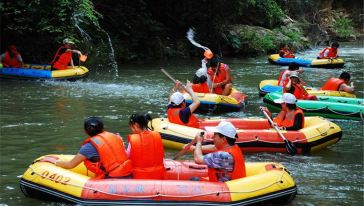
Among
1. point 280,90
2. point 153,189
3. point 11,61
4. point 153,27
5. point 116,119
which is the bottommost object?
point 116,119

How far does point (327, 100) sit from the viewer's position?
11.2m

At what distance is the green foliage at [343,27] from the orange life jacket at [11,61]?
24.0 metres

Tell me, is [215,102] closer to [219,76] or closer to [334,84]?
[219,76]

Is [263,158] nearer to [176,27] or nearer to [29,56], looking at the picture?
[29,56]

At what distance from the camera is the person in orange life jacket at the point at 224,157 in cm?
560

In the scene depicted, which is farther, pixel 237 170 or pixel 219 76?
pixel 219 76

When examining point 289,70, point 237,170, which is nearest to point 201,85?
point 289,70

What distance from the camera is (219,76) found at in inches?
468

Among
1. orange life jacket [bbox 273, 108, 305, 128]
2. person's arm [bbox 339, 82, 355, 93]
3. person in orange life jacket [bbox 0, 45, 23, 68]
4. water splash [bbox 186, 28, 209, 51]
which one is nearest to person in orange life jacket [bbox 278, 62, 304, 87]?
person's arm [bbox 339, 82, 355, 93]

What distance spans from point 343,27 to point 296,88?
26450mm

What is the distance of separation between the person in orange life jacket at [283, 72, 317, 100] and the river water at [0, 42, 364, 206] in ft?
2.69

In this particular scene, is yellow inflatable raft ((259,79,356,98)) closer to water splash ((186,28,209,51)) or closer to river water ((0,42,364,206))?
river water ((0,42,364,206))

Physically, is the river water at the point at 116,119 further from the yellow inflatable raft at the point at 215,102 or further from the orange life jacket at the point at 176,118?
the orange life jacket at the point at 176,118

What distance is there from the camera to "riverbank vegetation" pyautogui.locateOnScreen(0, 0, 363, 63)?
1612 cm
